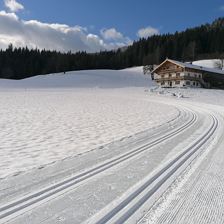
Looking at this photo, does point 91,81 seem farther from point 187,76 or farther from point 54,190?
point 54,190

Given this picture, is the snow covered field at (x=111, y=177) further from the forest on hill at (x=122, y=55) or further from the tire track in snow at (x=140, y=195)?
the forest on hill at (x=122, y=55)

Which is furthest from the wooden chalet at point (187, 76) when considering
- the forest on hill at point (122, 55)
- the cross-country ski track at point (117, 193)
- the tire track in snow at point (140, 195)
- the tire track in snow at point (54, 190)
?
the tire track in snow at point (140, 195)

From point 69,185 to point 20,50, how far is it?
13686cm

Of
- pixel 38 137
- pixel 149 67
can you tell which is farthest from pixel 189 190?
pixel 149 67

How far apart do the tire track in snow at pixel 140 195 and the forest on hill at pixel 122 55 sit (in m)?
100

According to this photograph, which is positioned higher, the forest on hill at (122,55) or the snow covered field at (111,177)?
the forest on hill at (122,55)

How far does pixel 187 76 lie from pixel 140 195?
62060mm

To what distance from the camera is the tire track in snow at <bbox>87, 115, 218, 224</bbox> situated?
4.31 m

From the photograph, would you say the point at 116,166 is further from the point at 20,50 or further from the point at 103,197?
the point at 20,50

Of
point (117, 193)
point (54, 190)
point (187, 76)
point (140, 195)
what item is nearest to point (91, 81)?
point (187, 76)

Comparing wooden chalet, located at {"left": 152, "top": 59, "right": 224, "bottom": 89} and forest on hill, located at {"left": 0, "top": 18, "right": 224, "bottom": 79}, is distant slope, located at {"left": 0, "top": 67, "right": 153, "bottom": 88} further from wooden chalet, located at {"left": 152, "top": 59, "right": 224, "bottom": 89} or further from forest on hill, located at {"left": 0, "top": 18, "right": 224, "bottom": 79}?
forest on hill, located at {"left": 0, "top": 18, "right": 224, "bottom": 79}

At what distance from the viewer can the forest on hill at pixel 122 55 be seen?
113812 mm

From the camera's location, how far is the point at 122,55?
127375 millimetres

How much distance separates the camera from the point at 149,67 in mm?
91250
